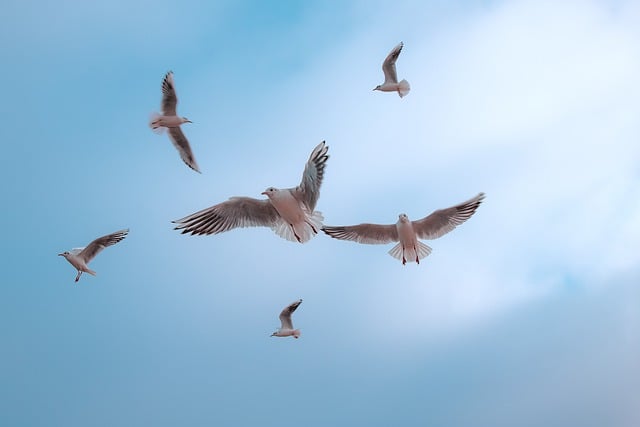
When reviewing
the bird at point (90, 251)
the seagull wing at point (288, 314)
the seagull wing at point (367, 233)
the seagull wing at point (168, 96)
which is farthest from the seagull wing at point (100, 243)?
the seagull wing at point (367, 233)

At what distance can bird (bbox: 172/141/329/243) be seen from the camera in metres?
10.5

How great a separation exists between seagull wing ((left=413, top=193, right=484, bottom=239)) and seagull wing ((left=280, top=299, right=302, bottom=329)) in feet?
13.3

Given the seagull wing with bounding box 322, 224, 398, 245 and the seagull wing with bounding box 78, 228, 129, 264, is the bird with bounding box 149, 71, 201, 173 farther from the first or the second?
the seagull wing with bounding box 322, 224, 398, 245

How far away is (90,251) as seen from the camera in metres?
15.6

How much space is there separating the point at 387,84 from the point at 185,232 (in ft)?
23.9

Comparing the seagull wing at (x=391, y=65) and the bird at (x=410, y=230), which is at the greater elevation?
the seagull wing at (x=391, y=65)

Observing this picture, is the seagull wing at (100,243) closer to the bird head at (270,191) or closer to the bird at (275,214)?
the bird at (275,214)

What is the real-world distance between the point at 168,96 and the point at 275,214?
4.79 meters

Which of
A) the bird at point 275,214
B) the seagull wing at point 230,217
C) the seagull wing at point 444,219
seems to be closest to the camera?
the bird at point 275,214

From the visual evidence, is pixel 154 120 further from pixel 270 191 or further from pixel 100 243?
pixel 270 191

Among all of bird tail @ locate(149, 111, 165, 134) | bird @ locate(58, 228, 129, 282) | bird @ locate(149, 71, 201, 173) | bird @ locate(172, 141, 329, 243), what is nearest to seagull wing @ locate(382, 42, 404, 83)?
bird @ locate(149, 71, 201, 173)

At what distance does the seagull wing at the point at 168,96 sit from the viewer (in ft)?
48.7

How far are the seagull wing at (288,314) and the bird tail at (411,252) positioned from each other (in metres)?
3.60

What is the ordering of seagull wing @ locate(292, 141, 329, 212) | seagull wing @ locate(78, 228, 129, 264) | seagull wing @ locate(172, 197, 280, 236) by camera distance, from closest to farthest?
seagull wing @ locate(292, 141, 329, 212), seagull wing @ locate(172, 197, 280, 236), seagull wing @ locate(78, 228, 129, 264)
